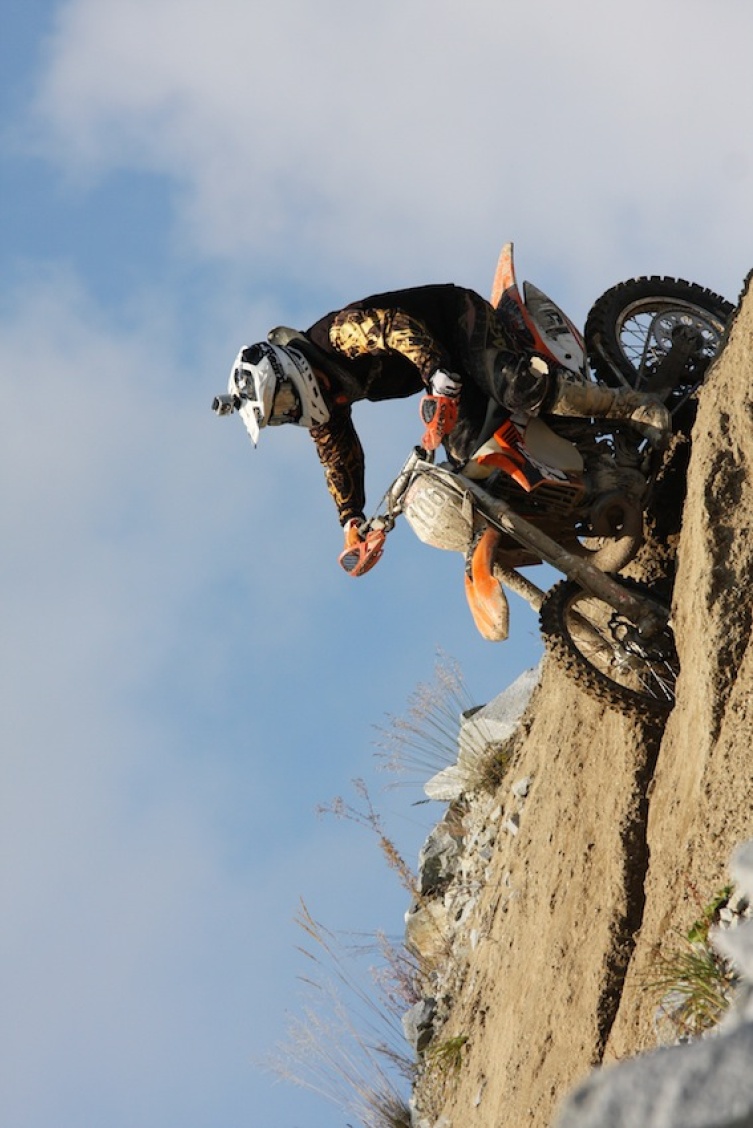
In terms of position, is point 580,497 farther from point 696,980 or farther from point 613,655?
point 696,980

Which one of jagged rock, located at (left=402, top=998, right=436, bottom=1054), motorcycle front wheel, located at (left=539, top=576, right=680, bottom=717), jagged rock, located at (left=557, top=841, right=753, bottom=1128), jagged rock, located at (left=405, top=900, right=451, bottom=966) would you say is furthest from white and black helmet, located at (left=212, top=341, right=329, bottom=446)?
jagged rock, located at (left=557, top=841, right=753, bottom=1128)

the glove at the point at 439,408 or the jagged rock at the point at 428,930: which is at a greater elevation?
the glove at the point at 439,408

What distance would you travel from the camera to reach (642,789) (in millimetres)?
7441

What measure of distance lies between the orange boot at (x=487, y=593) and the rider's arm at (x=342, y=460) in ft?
3.61

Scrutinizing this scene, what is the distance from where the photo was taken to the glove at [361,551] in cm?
824

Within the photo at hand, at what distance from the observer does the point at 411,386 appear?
29.4 ft

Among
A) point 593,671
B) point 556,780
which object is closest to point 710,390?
point 593,671

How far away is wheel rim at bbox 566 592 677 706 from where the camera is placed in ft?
24.7

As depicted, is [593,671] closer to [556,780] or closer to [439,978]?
[556,780]

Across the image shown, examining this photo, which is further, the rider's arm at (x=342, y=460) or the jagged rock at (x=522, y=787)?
the jagged rock at (x=522, y=787)

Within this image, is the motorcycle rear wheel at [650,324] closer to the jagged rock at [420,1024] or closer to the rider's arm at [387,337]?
the rider's arm at [387,337]

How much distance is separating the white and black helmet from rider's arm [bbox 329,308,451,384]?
0.78ft

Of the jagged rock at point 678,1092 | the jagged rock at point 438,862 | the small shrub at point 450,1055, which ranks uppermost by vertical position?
the jagged rock at point 438,862

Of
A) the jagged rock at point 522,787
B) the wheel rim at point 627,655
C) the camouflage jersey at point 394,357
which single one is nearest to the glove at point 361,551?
the camouflage jersey at point 394,357
